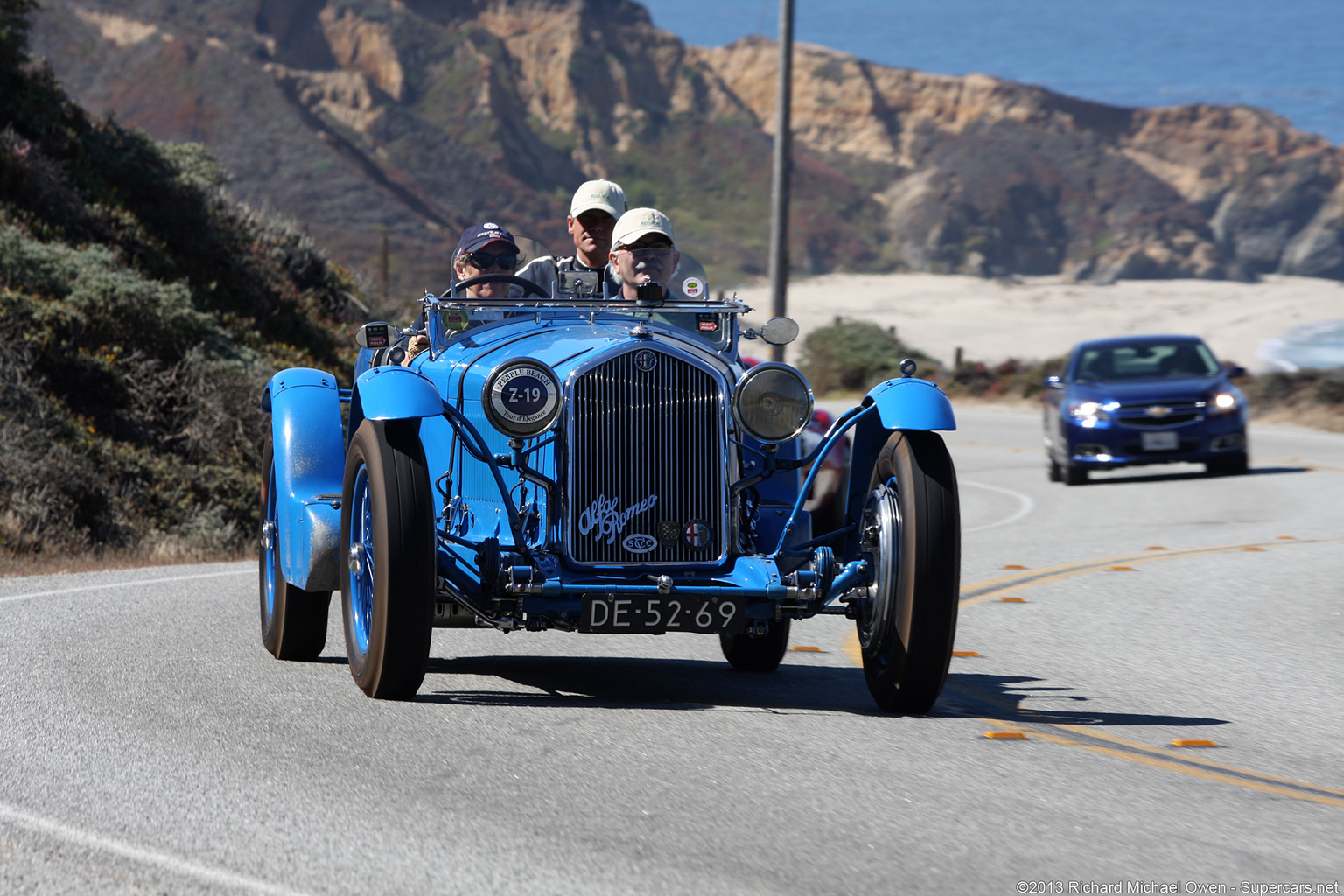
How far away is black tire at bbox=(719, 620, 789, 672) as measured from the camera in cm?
752

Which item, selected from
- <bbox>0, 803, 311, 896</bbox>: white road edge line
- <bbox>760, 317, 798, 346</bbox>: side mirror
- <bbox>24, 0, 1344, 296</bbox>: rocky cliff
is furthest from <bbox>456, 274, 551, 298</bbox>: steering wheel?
<bbox>24, 0, 1344, 296</bbox>: rocky cliff

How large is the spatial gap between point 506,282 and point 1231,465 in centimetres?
1379

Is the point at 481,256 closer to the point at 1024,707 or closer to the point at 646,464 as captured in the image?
the point at 646,464

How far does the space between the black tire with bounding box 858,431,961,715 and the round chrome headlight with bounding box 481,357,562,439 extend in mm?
1331

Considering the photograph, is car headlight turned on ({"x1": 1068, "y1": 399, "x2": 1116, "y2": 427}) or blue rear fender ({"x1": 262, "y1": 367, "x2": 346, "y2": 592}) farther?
car headlight turned on ({"x1": 1068, "y1": 399, "x2": 1116, "y2": 427})

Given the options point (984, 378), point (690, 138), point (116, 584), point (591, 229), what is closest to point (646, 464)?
point (591, 229)

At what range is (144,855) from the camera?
4273 mm

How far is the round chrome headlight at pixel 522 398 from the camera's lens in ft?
20.8

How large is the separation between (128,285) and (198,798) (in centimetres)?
1340

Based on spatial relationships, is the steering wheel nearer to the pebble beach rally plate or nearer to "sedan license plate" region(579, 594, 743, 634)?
the pebble beach rally plate

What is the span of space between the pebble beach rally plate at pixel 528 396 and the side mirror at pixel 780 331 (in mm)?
1311

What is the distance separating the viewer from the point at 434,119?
110 meters

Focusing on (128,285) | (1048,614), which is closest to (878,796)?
(1048,614)

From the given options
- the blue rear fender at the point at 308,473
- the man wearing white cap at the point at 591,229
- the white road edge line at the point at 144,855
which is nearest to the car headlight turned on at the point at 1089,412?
the man wearing white cap at the point at 591,229
